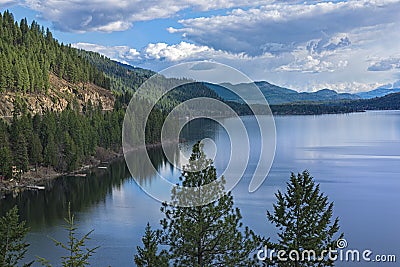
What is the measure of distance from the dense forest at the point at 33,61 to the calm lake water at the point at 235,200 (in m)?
26.3

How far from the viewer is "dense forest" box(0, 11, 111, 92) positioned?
273 feet

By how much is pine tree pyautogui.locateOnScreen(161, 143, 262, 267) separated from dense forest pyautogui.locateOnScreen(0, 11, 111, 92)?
70.5 metres

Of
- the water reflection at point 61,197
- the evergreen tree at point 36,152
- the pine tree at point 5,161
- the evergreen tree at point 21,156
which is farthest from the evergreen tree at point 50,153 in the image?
the pine tree at point 5,161

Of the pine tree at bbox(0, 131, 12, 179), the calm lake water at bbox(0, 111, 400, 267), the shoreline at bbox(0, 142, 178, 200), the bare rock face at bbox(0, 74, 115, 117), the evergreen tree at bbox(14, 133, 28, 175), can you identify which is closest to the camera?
the calm lake water at bbox(0, 111, 400, 267)

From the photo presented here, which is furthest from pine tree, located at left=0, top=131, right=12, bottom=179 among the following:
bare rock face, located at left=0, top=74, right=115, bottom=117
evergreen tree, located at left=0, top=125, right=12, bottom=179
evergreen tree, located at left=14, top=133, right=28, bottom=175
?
bare rock face, located at left=0, top=74, right=115, bottom=117

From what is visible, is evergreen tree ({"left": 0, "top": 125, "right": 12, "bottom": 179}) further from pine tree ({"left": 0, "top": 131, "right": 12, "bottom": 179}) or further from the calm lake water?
the calm lake water

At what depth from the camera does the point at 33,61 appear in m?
93.7

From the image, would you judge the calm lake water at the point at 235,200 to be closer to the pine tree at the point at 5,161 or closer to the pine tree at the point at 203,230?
the pine tree at the point at 5,161

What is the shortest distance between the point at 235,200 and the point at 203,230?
27614mm

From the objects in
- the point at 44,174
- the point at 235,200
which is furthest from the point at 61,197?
the point at 235,200

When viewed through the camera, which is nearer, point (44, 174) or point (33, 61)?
point (44, 174)

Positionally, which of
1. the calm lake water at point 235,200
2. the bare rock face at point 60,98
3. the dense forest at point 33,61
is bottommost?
the calm lake water at point 235,200

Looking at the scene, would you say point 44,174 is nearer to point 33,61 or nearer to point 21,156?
point 21,156

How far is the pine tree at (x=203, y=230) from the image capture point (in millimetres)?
16891
